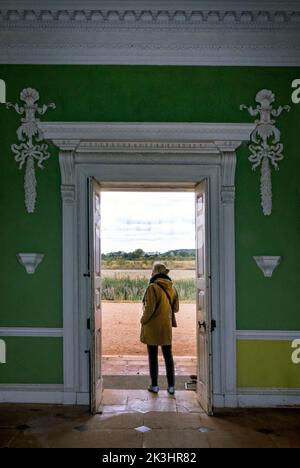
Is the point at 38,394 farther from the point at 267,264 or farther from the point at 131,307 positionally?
the point at 131,307

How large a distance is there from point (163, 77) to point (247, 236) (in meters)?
1.94

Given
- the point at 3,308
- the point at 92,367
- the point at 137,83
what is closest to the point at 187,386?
the point at 92,367

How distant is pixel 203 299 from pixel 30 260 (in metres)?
1.86

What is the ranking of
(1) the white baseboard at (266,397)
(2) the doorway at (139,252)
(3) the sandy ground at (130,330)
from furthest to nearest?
(2) the doorway at (139,252) → (3) the sandy ground at (130,330) → (1) the white baseboard at (266,397)

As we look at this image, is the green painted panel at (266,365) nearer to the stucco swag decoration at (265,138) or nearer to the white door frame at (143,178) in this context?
the white door frame at (143,178)

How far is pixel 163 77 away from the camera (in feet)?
16.3

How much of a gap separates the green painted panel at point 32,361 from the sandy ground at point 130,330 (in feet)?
9.66

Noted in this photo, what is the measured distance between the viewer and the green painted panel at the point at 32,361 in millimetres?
4816

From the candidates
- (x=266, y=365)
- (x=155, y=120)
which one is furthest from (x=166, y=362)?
(x=155, y=120)

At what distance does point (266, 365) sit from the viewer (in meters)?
4.80

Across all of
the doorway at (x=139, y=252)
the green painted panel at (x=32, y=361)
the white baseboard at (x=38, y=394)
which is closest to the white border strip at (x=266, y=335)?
the white baseboard at (x=38, y=394)

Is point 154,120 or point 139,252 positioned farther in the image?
point 139,252

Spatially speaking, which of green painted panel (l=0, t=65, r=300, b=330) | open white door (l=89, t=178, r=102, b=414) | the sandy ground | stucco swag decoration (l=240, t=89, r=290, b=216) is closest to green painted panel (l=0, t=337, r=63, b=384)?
green painted panel (l=0, t=65, r=300, b=330)

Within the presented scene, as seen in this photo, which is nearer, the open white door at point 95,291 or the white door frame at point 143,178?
the open white door at point 95,291
